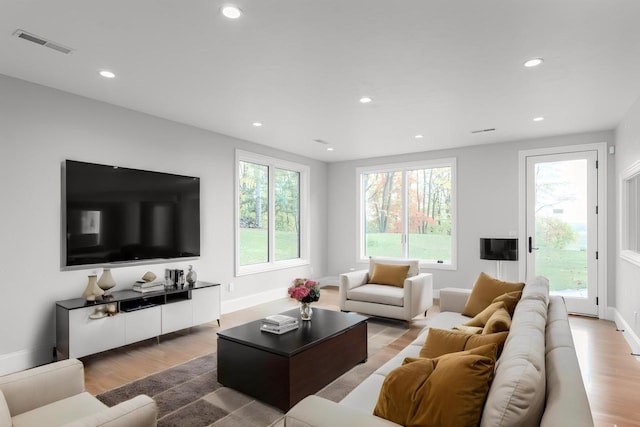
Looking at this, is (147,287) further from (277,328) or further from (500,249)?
(500,249)

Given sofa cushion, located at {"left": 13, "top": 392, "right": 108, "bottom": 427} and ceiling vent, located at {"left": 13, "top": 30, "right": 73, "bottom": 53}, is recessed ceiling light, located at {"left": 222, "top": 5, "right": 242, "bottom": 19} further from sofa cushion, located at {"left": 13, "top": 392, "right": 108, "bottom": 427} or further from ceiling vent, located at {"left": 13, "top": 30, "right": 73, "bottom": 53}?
sofa cushion, located at {"left": 13, "top": 392, "right": 108, "bottom": 427}

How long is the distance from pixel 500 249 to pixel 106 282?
512cm

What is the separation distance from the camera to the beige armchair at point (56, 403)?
1.42m

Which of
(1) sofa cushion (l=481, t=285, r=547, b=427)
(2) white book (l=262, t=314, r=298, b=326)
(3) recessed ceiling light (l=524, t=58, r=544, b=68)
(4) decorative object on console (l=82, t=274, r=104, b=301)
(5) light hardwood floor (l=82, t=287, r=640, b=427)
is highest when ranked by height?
(3) recessed ceiling light (l=524, t=58, r=544, b=68)

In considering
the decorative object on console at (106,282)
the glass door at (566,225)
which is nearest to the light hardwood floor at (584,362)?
the glass door at (566,225)

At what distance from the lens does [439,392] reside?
132 centimetres

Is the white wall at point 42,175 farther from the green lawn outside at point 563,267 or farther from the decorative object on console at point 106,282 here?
the green lawn outside at point 563,267

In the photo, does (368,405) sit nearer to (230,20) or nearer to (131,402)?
(131,402)

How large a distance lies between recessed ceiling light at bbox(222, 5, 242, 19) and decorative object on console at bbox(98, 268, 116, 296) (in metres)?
2.78

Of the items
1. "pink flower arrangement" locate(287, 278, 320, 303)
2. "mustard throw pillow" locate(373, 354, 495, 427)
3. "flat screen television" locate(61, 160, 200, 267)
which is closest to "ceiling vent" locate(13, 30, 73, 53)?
"flat screen television" locate(61, 160, 200, 267)

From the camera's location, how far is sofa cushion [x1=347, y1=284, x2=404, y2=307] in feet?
15.1

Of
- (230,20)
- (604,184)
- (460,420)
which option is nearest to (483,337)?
(460,420)

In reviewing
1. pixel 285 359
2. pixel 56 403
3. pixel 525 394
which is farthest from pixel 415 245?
pixel 56 403

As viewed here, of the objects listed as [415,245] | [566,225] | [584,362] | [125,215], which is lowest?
[584,362]
